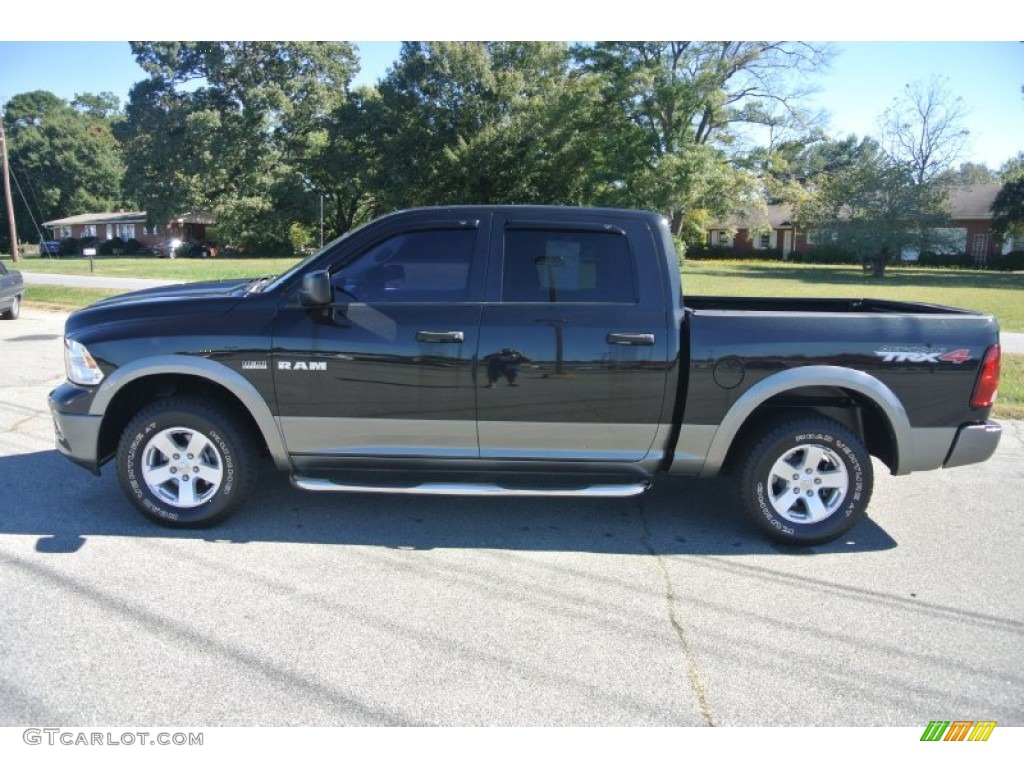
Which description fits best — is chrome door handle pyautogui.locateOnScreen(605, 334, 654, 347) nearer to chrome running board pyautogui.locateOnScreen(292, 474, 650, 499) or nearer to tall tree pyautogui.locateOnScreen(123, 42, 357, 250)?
chrome running board pyautogui.locateOnScreen(292, 474, 650, 499)

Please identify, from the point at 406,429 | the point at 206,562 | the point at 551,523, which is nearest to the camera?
the point at 206,562

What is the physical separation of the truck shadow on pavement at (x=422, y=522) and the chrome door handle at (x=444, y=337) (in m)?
1.23

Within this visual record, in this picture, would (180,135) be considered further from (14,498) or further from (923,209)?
(14,498)

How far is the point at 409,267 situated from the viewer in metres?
4.38

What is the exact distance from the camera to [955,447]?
14.0 ft

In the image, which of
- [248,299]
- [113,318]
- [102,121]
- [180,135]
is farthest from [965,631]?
[102,121]

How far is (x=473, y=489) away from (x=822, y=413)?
223cm

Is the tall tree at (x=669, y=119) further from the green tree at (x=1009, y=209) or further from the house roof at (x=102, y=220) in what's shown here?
the house roof at (x=102, y=220)

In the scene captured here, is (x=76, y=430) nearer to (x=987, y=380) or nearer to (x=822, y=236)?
(x=987, y=380)

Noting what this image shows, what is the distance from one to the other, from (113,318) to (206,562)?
1.63 meters

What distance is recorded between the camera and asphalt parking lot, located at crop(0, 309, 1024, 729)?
9.30 feet

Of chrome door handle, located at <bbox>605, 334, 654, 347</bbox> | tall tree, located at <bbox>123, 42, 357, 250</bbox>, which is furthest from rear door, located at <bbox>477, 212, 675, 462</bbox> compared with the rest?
tall tree, located at <bbox>123, 42, 357, 250</bbox>

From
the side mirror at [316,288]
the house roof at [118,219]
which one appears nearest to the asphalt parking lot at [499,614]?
the side mirror at [316,288]

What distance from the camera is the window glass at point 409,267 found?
434 cm
